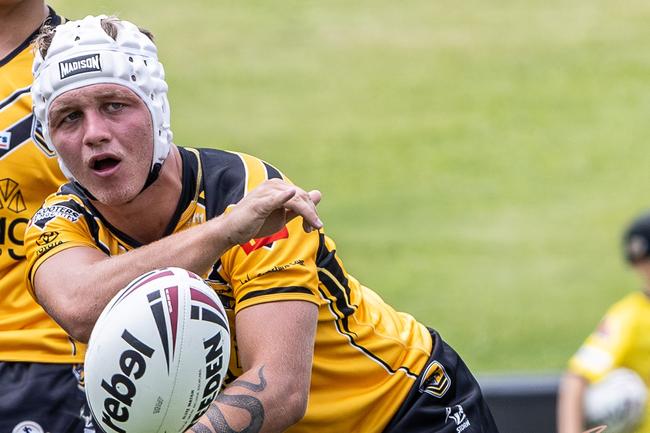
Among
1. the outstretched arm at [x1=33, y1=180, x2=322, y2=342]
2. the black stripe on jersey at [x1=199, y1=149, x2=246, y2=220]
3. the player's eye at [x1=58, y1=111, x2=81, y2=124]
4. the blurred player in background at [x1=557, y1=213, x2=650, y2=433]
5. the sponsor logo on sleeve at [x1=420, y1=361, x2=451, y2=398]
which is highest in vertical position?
the player's eye at [x1=58, y1=111, x2=81, y2=124]

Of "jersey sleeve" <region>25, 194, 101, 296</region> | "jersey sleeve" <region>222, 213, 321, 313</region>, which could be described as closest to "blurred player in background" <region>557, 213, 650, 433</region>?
"jersey sleeve" <region>222, 213, 321, 313</region>

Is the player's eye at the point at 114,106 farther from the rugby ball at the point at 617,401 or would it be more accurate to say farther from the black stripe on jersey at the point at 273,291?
the rugby ball at the point at 617,401

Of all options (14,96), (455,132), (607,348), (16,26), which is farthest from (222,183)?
(455,132)

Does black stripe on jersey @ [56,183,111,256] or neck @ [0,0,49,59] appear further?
neck @ [0,0,49,59]

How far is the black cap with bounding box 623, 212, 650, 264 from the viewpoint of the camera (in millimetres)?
7914

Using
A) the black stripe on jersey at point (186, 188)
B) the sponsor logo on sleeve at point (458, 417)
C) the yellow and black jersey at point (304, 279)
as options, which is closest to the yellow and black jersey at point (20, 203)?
the yellow and black jersey at point (304, 279)

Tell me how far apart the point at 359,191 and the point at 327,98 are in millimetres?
3774

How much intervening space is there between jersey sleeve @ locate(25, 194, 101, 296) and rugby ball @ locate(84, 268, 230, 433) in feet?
2.25

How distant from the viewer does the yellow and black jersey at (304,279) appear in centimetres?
511

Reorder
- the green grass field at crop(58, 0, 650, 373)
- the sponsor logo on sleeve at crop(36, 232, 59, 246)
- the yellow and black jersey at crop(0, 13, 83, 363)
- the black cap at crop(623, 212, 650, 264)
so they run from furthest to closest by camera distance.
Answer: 1. the green grass field at crop(58, 0, 650, 373)
2. the black cap at crop(623, 212, 650, 264)
3. the yellow and black jersey at crop(0, 13, 83, 363)
4. the sponsor logo on sleeve at crop(36, 232, 59, 246)

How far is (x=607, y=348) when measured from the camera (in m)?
7.68

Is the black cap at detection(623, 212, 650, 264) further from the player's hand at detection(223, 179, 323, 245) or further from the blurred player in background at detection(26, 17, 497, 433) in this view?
the player's hand at detection(223, 179, 323, 245)

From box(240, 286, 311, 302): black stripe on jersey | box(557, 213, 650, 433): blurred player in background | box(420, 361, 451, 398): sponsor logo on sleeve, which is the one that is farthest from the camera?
box(557, 213, 650, 433): blurred player in background

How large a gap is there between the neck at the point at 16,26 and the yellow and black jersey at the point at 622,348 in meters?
3.38
